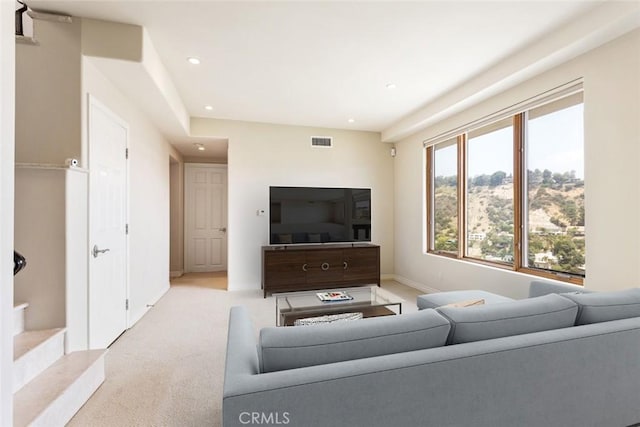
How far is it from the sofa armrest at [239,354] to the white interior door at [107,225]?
5.59 feet

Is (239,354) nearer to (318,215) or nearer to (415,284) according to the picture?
(318,215)

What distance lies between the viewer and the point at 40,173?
2080 mm

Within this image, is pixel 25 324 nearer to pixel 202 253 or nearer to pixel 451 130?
pixel 202 253

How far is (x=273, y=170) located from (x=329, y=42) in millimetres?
2572

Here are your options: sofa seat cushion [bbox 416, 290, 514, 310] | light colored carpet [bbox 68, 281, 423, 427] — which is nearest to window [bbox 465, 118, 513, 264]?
sofa seat cushion [bbox 416, 290, 514, 310]

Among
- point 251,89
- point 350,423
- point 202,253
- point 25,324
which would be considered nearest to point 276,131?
point 251,89

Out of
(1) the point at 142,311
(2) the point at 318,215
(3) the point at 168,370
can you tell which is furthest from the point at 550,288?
(1) the point at 142,311

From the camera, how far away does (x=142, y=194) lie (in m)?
3.57

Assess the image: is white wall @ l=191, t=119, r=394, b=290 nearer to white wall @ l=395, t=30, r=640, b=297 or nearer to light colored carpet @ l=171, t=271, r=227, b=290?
light colored carpet @ l=171, t=271, r=227, b=290

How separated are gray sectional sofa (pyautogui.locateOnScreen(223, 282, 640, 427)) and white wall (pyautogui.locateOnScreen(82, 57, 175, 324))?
2.37m

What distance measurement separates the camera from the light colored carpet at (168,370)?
5.82 ft

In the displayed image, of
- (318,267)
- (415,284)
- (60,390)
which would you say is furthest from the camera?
(415,284)

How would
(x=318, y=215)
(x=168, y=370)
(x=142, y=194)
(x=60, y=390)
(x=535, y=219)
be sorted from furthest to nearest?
(x=318, y=215) < (x=142, y=194) < (x=535, y=219) < (x=168, y=370) < (x=60, y=390)

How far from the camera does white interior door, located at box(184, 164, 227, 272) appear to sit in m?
6.07
